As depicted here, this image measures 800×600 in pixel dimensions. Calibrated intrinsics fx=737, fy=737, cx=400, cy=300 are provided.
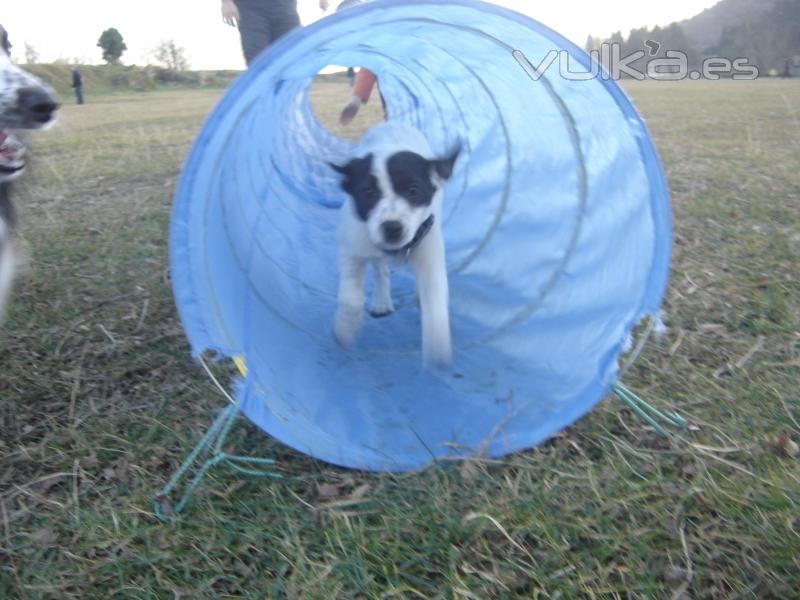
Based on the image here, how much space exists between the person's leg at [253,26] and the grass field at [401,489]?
5.66ft

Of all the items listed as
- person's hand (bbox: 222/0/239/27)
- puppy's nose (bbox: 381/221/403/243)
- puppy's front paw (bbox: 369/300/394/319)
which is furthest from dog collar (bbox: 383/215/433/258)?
person's hand (bbox: 222/0/239/27)

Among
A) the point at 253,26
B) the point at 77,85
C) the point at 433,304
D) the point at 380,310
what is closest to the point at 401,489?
the point at 433,304

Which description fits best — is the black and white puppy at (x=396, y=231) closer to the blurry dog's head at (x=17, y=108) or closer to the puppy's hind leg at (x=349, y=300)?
the puppy's hind leg at (x=349, y=300)

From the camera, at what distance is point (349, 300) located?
3609 mm

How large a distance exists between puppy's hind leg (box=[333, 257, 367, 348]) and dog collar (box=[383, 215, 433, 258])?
0.58 ft

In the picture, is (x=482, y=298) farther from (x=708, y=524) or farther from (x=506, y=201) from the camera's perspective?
(x=708, y=524)

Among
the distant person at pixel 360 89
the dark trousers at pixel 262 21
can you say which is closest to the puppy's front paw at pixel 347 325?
the dark trousers at pixel 262 21

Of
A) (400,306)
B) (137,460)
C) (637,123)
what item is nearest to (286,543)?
(137,460)

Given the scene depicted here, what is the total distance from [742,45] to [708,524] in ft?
121

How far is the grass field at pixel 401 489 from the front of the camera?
2191 millimetres

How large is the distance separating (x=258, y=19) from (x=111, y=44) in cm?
4801

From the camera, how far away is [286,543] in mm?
2348

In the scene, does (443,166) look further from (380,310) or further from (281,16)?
(281,16)

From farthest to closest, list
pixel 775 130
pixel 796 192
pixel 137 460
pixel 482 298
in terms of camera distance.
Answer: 1. pixel 775 130
2. pixel 796 192
3. pixel 482 298
4. pixel 137 460
